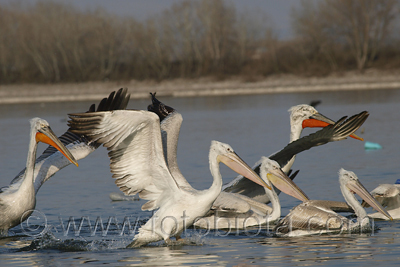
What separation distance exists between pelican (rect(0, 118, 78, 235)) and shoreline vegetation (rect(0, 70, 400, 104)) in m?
26.4

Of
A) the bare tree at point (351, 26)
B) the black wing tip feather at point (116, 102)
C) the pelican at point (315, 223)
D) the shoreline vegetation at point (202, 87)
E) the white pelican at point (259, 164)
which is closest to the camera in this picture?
the pelican at point (315, 223)

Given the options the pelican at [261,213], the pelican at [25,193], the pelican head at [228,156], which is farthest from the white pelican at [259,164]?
the pelican at [25,193]

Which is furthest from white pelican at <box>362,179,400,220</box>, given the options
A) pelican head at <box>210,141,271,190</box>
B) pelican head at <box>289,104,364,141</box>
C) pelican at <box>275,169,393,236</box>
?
pelican head at <box>210,141,271,190</box>

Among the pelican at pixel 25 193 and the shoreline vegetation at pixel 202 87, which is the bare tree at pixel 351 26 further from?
the pelican at pixel 25 193

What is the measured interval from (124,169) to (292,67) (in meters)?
34.5

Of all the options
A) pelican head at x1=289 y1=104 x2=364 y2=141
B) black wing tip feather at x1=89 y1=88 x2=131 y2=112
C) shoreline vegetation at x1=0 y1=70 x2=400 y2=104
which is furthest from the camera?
shoreline vegetation at x1=0 y1=70 x2=400 y2=104

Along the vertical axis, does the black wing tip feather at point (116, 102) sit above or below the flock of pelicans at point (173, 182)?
above

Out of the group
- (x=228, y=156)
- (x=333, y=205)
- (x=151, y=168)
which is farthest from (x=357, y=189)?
(x=151, y=168)

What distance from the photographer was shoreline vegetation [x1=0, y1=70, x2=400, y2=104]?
3372 centimetres

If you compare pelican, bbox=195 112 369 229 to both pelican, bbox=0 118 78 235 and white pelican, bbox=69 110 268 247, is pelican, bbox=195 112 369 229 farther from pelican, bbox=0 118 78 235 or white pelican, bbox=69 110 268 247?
pelican, bbox=0 118 78 235

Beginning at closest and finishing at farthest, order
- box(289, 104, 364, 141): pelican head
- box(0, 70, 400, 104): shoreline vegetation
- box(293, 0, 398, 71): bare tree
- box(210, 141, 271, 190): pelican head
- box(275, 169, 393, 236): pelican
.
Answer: box(210, 141, 271, 190): pelican head → box(275, 169, 393, 236): pelican → box(289, 104, 364, 141): pelican head → box(0, 70, 400, 104): shoreline vegetation → box(293, 0, 398, 71): bare tree

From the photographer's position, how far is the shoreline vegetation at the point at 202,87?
33719 millimetres

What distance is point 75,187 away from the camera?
31.0ft

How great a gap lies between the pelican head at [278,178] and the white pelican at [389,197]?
81 centimetres
